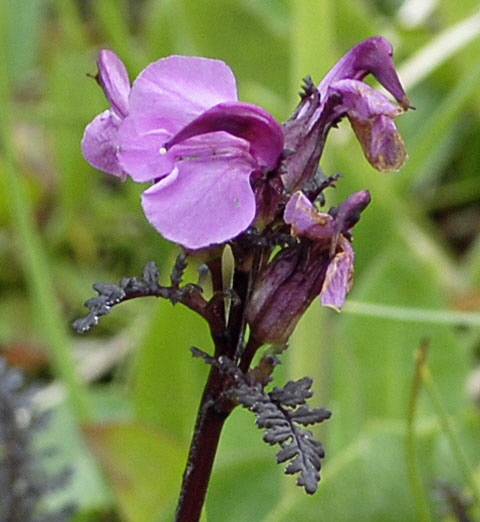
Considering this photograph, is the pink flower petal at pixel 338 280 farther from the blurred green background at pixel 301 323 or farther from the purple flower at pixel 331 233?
the blurred green background at pixel 301 323

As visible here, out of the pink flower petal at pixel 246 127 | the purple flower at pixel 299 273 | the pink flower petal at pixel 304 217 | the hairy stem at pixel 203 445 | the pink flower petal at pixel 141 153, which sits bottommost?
the hairy stem at pixel 203 445

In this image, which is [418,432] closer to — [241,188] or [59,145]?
[241,188]

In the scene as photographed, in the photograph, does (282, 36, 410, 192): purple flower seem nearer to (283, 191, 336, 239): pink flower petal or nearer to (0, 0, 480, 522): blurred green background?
(283, 191, 336, 239): pink flower petal

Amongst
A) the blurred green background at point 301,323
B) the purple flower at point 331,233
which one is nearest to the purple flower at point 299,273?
the purple flower at point 331,233

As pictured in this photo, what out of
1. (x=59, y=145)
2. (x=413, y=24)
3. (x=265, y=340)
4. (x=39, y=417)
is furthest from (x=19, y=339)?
(x=265, y=340)

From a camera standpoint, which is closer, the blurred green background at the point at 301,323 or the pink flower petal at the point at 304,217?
the pink flower petal at the point at 304,217

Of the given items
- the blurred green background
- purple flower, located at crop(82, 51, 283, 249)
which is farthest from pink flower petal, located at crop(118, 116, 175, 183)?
the blurred green background
